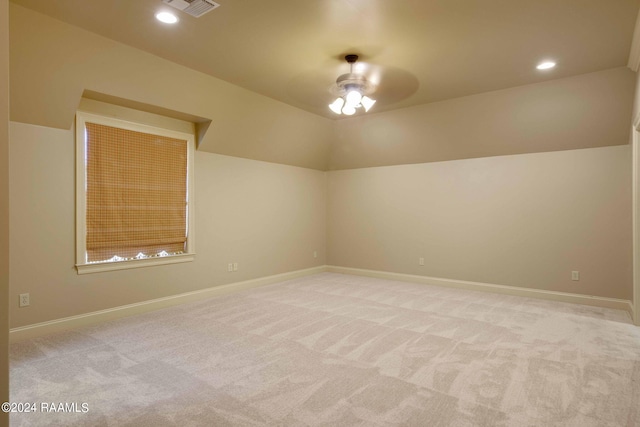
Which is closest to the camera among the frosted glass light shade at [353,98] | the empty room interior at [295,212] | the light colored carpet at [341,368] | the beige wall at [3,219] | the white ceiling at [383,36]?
the beige wall at [3,219]

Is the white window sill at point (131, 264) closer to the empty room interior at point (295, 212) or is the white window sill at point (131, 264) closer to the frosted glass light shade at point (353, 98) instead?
the empty room interior at point (295, 212)

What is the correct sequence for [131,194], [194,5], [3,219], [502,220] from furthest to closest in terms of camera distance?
[502,220] → [131,194] → [194,5] → [3,219]

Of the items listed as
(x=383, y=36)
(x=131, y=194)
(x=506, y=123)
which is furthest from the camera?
(x=506, y=123)

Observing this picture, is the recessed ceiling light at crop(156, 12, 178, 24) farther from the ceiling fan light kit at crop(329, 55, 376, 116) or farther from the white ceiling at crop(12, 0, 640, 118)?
the ceiling fan light kit at crop(329, 55, 376, 116)

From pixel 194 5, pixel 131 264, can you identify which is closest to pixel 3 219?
pixel 194 5

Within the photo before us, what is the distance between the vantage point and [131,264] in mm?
4094

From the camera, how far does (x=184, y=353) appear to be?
9.73 ft

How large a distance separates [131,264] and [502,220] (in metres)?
5.18

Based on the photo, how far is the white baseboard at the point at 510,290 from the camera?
4.41m

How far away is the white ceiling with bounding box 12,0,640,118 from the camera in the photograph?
106 inches

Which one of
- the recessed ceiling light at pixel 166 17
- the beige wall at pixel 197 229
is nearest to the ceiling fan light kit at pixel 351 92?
the recessed ceiling light at pixel 166 17

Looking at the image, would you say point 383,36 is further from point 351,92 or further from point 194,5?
point 194,5

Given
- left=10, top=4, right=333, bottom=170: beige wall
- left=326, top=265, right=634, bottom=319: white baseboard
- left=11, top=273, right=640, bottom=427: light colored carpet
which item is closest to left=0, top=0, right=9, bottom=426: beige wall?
left=11, top=273, right=640, bottom=427: light colored carpet

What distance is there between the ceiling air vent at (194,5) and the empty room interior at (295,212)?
29 millimetres
